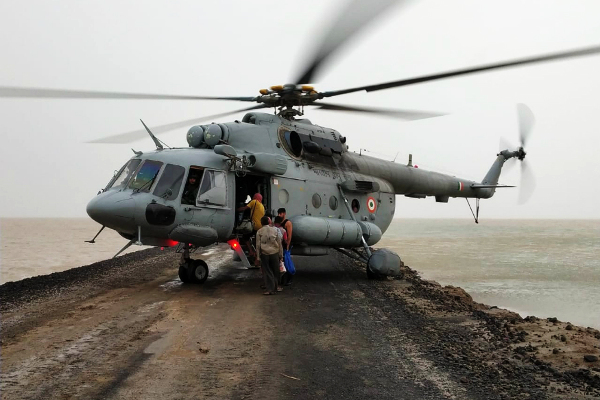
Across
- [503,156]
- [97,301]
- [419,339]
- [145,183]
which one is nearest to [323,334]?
[419,339]

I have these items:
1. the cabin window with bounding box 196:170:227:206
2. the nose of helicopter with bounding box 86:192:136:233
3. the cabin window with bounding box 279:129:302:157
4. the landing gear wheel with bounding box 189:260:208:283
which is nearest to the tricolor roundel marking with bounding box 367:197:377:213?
the cabin window with bounding box 279:129:302:157

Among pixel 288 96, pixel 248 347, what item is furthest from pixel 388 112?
→ pixel 248 347

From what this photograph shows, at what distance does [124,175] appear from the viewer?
9.49 m

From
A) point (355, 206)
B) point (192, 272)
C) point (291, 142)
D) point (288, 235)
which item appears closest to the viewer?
point (192, 272)

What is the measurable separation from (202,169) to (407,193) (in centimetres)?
788


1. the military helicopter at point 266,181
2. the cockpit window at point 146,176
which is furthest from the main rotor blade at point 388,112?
the cockpit window at point 146,176

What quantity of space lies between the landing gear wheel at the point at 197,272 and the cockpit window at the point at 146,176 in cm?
193

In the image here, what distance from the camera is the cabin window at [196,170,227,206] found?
9570 millimetres

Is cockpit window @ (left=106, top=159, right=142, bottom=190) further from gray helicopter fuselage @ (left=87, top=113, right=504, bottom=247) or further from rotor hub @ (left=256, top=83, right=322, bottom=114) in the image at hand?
rotor hub @ (left=256, top=83, right=322, bottom=114)

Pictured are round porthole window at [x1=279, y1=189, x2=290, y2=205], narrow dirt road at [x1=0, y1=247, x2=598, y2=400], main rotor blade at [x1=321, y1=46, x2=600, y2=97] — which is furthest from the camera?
round porthole window at [x1=279, y1=189, x2=290, y2=205]

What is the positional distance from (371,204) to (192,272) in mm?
5530

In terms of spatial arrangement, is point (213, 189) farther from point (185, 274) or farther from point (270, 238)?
point (185, 274)

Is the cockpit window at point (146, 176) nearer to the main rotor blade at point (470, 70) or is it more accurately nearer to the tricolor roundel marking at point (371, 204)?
the main rotor blade at point (470, 70)

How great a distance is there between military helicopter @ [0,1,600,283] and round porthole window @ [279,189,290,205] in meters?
0.02
